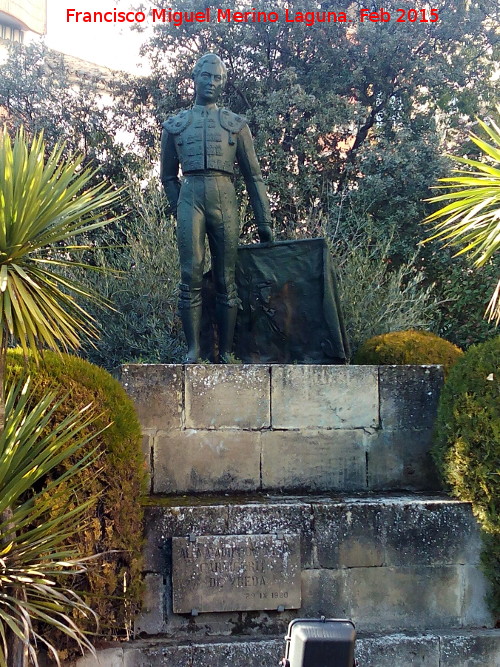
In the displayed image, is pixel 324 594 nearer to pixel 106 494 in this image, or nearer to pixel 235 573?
pixel 235 573

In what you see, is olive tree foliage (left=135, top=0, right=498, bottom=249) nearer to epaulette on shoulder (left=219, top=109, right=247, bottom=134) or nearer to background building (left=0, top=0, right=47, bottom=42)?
epaulette on shoulder (left=219, top=109, right=247, bottom=134)

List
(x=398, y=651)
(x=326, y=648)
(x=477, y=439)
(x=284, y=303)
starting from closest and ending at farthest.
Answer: (x=326, y=648) → (x=398, y=651) → (x=477, y=439) → (x=284, y=303)

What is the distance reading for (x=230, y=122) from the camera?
5957mm

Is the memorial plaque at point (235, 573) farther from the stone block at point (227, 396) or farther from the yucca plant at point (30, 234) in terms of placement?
the yucca plant at point (30, 234)

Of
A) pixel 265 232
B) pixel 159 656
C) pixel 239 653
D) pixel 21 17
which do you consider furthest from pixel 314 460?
pixel 21 17

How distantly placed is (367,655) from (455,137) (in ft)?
37.1

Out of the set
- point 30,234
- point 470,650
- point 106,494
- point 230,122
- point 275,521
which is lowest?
point 470,650

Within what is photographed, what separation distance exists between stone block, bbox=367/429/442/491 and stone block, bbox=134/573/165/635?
1798 mm

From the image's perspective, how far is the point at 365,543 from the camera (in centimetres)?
458

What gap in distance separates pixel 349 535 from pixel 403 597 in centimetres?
51

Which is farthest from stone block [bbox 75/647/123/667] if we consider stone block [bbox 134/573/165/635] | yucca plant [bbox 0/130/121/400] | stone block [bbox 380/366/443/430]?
stone block [bbox 380/366/443/430]

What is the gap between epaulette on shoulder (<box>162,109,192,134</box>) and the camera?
5.96 m

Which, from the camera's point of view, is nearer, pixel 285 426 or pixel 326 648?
pixel 326 648

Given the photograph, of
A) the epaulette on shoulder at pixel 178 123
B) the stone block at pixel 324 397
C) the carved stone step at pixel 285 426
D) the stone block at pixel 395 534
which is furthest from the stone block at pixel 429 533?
the epaulette on shoulder at pixel 178 123
